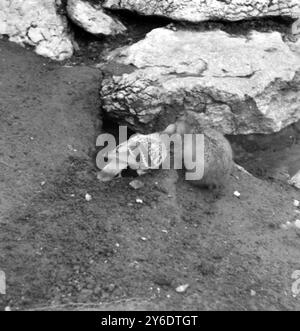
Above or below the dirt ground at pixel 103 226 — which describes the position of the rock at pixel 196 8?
above

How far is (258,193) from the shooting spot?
5.21 m

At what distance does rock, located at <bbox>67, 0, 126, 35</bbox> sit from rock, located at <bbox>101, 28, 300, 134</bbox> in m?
0.34

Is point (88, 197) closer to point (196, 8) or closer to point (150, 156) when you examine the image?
point (150, 156)

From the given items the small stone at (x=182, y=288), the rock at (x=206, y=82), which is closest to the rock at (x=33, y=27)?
the rock at (x=206, y=82)

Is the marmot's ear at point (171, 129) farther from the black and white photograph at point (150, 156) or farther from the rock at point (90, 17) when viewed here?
the rock at point (90, 17)

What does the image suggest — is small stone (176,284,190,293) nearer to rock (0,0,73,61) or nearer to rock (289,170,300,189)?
rock (289,170,300,189)

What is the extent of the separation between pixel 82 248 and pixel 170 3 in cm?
318

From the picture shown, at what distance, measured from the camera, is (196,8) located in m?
5.86

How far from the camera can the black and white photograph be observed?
12.6 feet

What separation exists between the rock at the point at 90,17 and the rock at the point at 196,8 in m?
0.13

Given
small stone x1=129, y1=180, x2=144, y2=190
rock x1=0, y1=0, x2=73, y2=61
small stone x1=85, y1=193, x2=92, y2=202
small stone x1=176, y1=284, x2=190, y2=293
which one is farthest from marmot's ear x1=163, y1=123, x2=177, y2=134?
small stone x1=176, y1=284, x2=190, y2=293

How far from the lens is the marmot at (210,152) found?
4957mm

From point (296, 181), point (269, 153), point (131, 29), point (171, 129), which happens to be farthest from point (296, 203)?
point (131, 29)

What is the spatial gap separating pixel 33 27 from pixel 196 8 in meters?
1.86
